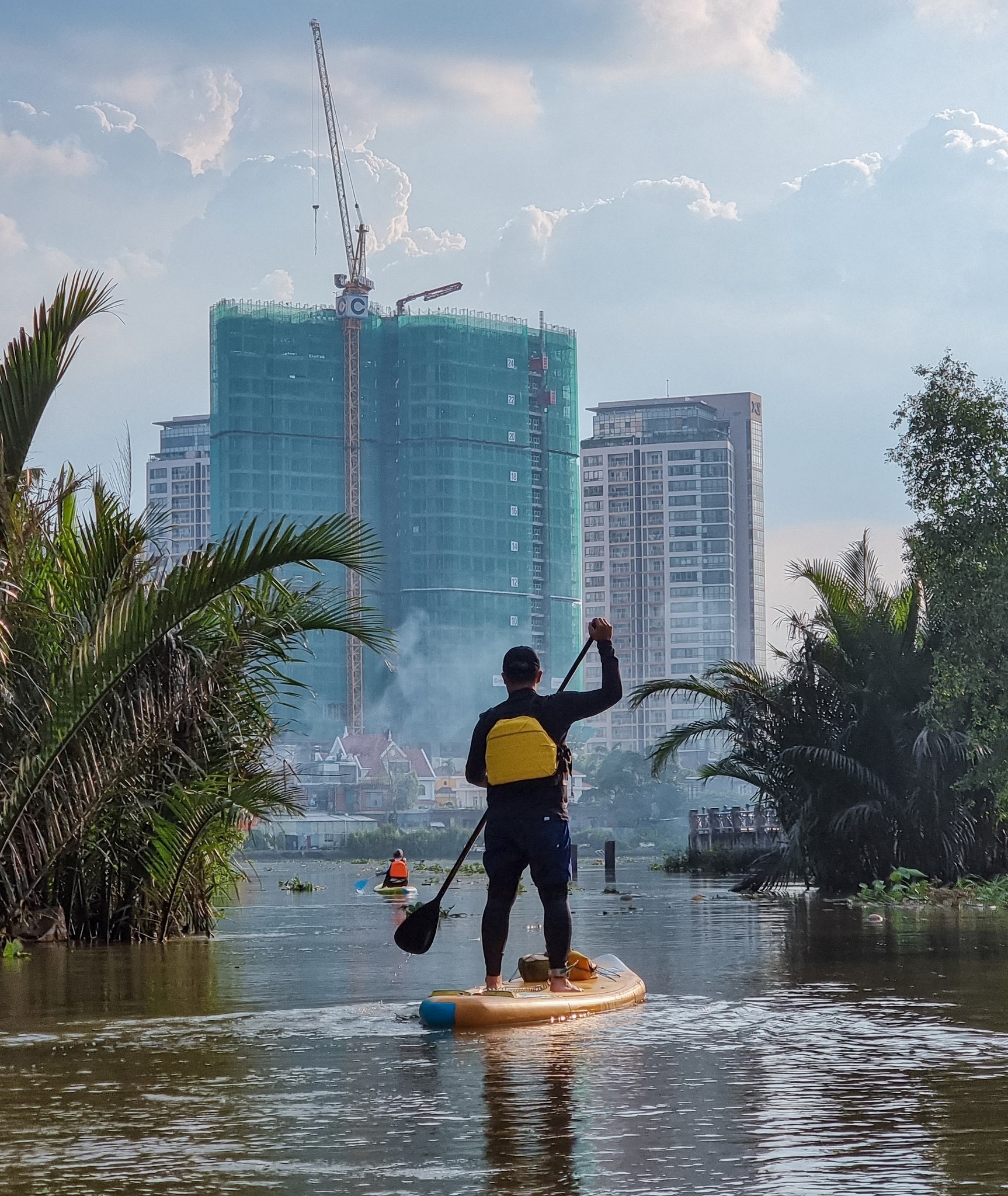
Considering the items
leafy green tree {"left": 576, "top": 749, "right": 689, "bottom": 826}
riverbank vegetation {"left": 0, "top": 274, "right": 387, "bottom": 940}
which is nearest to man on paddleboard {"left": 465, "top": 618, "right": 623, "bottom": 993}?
riverbank vegetation {"left": 0, "top": 274, "right": 387, "bottom": 940}

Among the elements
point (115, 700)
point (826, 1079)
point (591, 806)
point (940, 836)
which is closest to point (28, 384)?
point (115, 700)

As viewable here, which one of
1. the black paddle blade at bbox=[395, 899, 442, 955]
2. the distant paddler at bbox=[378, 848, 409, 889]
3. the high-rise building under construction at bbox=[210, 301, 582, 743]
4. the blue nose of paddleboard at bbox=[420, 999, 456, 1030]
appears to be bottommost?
the distant paddler at bbox=[378, 848, 409, 889]

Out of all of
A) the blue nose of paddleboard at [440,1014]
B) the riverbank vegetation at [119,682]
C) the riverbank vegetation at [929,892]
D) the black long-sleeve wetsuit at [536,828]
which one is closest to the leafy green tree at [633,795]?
the riverbank vegetation at [929,892]

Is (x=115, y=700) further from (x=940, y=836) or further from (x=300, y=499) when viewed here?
(x=300, y=499)

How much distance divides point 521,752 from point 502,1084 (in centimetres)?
279

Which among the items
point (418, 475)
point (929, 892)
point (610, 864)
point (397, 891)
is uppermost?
point (418, 475)

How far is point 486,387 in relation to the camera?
17962 centimetres

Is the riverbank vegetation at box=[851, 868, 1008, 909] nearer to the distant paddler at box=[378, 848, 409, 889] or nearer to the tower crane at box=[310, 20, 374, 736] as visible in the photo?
the distant paddler at box=[378, 848, 409, 889]

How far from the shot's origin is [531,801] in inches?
340

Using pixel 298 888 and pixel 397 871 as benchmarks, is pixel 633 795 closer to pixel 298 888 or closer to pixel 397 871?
pixel 298 888

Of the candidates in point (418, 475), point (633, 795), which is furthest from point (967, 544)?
point (418, 475)

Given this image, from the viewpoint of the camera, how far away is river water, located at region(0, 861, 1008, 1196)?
176 inches

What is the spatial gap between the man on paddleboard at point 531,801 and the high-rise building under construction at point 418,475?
158286mm

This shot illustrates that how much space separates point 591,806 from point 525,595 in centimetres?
2633
